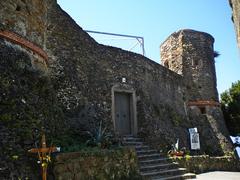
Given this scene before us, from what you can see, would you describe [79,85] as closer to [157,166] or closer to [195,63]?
[157,166]

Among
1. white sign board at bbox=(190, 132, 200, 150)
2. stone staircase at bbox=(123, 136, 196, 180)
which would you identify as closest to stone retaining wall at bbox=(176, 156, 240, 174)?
stone staircase at bbox=(123, 136, 196, 180)

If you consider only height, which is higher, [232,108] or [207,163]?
[232,108]

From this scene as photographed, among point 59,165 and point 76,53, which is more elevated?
point 76,53

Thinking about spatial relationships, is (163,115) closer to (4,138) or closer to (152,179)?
(152,179)

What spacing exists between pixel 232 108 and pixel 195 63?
157 inches

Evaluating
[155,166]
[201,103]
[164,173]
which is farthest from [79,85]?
[201,103]

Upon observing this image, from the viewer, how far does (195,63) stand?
17078mm

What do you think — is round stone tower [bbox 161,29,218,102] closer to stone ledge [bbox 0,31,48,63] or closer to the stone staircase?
the stone staircase

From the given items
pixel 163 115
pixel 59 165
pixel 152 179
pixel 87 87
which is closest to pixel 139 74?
pixel 163 115

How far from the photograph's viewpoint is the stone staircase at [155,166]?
30.6 feet

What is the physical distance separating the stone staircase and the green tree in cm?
875

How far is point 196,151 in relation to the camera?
14.5 m

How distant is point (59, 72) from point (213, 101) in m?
9.85

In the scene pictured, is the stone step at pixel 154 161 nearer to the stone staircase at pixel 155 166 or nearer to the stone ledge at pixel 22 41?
the stone staircase at pixel 155 166
